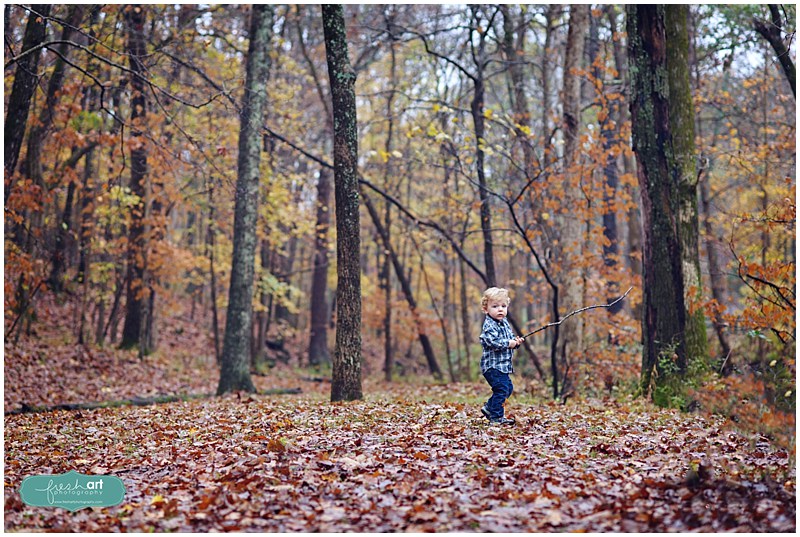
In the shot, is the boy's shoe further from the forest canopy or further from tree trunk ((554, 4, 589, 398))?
tree trunk ((554, 4, 589, 398))

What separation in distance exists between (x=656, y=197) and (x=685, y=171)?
0.51 metres

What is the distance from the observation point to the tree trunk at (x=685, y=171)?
31.1ft

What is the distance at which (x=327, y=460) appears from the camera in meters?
5.80

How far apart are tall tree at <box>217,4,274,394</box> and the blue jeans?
7.14 metres

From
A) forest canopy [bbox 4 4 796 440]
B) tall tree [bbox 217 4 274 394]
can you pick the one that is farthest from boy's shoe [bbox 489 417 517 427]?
tall tree [bbox 217 4 274 394]

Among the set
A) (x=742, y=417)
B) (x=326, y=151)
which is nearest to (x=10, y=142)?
(x=742, y=417)

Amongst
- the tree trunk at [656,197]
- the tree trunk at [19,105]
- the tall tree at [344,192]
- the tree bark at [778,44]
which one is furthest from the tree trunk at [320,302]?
the tree trunk at [656,197]

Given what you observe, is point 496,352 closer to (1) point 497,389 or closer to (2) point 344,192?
(1) point 497,389

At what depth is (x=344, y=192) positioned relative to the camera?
32.1ft

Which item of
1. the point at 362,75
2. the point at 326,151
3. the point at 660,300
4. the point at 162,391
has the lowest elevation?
the point at 162,391

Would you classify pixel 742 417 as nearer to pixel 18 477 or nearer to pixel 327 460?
pixel 327 460

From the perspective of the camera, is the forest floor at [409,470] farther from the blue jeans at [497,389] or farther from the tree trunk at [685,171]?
the tree trunk at [685,171]

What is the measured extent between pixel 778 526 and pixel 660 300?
A: 5.73 metres

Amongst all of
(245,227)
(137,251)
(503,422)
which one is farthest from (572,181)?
(137,251)
